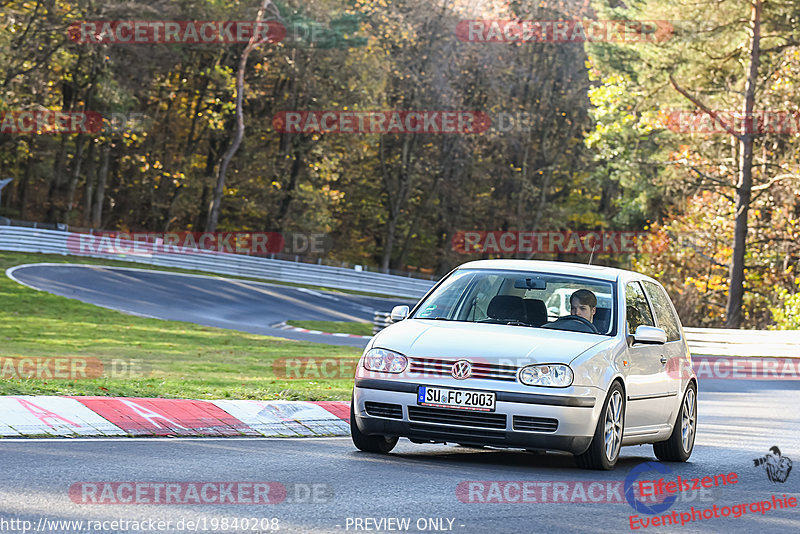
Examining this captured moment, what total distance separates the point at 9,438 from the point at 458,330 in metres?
3.50

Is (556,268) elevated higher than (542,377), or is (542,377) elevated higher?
(556,268)

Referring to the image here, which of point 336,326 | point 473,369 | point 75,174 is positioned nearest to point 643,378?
point 473,369

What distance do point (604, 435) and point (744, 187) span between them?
106ft

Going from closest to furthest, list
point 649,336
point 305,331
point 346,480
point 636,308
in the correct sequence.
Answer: point 346,480
point 649,336
point 636,308
point 305,331

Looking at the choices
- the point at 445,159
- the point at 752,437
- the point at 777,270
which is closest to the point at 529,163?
the point at 445,159

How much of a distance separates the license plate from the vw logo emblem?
0.33 ft

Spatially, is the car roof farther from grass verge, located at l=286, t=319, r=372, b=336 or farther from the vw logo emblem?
grass verge, located at l=286, t=319, r=372, b=336

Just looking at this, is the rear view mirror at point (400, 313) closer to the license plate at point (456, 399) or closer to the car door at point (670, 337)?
the license plate at point (456, 399)

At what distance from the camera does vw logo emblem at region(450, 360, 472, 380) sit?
8.84 meters

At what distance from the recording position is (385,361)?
29.9ft

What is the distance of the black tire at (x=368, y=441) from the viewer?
9.47 metres

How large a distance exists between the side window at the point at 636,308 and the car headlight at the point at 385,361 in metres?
2.14

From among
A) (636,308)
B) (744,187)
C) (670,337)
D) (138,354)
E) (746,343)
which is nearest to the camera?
(636,308)

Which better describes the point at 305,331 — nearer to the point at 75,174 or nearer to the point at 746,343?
the point at 746,343
